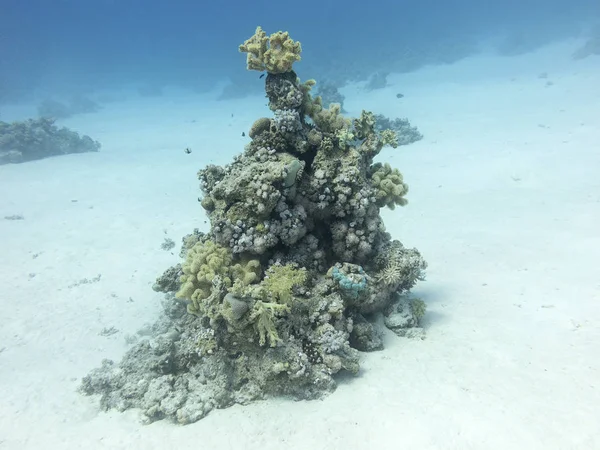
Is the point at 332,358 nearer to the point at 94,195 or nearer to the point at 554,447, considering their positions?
the point at 554,447

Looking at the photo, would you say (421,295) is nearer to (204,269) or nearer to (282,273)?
(282,273)

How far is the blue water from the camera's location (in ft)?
183

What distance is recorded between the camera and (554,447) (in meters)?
4.29

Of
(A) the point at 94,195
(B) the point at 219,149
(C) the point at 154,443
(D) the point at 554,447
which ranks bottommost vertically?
(C) the point at 154,443

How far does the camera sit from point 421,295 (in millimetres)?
8555

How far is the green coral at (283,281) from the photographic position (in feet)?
19.9

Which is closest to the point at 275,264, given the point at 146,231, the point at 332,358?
the point at 332,358

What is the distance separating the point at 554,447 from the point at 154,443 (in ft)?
17.4

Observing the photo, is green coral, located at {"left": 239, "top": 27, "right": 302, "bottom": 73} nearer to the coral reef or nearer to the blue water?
the coral reef

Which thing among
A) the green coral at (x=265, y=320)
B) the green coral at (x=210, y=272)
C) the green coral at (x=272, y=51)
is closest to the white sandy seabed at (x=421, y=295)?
the green coral at (x=265, y=320)

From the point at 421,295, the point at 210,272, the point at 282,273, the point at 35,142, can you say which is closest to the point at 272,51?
the point at 282,273

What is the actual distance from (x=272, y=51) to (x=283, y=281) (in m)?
4.33

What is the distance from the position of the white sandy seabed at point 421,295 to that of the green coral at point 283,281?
1.65m

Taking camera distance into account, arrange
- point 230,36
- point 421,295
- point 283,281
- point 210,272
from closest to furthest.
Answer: point 283,281
point 210,272
point 421,295
point 230,36
